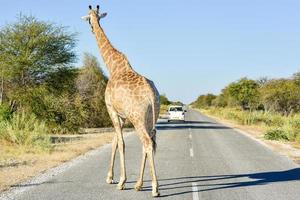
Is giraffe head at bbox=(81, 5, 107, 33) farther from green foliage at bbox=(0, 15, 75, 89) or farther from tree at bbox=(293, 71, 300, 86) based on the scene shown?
tree at bbox=(293, 71, 300, 86)

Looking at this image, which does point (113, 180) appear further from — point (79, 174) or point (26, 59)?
point (26, 59)

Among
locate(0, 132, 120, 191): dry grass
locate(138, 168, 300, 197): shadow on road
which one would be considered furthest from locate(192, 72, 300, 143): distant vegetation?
locate(138, 168, 300, 197): shadow on road

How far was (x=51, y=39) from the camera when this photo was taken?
27.7 m

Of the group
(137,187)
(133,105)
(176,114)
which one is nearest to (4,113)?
(137,187)

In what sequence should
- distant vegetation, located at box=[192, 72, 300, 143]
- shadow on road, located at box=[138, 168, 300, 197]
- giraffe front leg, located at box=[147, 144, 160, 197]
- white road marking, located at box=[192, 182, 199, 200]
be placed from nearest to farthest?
giraffe front leg, located at box=[147, 144, 160, 197]
white road marking, located at box=[192, 182, 199, 200]
shadow on road, located at box=[138, 168, 300, 197]
distant vegetation, located at box=[192, 72, 300, 143]

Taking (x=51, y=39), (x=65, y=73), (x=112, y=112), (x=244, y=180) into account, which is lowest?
(x=244, y=180)

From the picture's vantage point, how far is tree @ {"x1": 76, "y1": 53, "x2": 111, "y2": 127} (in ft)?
109

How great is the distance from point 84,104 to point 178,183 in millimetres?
21572

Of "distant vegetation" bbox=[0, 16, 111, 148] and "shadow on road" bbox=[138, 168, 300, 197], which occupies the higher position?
"distant vegetation" bbox=[0, 16, 111, 148]

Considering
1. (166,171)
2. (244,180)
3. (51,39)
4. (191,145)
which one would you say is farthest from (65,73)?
(244,180)

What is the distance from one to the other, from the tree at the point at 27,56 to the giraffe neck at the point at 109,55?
15669 mm

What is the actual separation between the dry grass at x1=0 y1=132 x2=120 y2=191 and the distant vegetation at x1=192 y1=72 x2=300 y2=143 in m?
13.2

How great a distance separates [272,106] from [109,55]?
5483 cm

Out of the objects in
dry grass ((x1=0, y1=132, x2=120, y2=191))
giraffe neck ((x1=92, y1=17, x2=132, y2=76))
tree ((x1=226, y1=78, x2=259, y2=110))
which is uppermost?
tree ((x1=226, y1=78, x2=259, y2=110))
